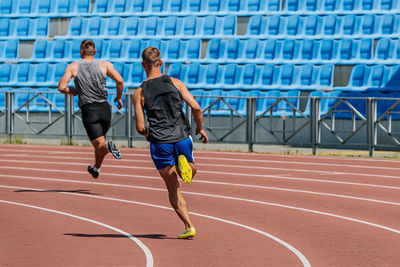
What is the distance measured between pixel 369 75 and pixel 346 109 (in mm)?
4428

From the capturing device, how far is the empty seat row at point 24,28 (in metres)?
28.1

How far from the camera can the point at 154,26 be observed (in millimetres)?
26500

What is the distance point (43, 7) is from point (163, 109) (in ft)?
74.6

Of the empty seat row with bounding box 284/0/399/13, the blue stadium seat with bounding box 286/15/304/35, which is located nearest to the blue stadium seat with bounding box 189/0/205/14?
the empty seat row with bounding box 284/0/399/13

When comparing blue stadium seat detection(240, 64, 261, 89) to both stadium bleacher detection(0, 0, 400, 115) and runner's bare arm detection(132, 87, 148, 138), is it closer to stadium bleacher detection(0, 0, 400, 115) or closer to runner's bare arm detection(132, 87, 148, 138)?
stadium bleacher detection(0, 0, 400, 115)

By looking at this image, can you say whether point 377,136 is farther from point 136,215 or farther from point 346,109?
point 136,215

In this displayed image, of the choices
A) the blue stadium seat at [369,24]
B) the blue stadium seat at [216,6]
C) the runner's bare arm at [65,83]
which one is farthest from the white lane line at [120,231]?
the blue stadium seat at [216,6]

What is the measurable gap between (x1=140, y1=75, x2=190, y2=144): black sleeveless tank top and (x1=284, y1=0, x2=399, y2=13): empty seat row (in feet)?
57.4

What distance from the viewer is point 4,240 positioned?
23.8ft

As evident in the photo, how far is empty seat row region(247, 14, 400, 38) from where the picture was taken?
2314cm

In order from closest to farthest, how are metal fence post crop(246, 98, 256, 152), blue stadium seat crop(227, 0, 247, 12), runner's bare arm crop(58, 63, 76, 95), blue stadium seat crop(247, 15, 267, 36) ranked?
1. runner's bare arm crop(58, 63, 76, 95)
2. metal fence post crop(246, 98, 256, 152)
3. blue stadium seat crop(247, 15, 267, 36)
4. blue stadium seat crop(227, 0, 247, 12)

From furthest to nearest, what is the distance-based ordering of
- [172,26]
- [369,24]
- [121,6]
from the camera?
1. [121,6]
2. [172,26]
3. [369,24]

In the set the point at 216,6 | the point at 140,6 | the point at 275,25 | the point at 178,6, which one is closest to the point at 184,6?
the point at 178,6

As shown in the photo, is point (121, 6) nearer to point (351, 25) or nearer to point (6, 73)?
point (6, 73)
